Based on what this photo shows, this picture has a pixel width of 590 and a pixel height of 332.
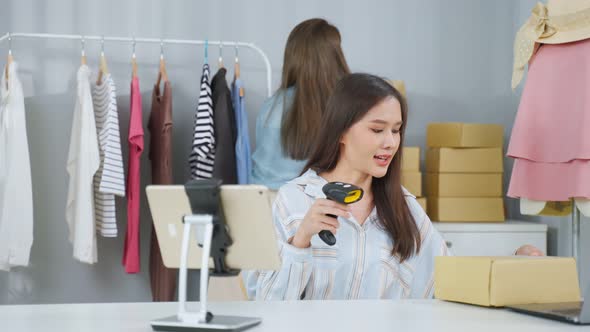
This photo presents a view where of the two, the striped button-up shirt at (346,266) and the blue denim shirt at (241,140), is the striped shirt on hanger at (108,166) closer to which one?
the blue denim shirt at (241,140)

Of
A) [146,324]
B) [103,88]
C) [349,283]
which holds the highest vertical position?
[103,88]

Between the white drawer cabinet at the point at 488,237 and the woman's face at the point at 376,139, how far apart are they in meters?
1.73

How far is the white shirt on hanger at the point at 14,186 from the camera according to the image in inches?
148

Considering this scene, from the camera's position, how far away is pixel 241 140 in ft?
13.1

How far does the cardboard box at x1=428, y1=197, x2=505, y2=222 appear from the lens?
403 cm

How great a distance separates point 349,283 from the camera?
86.9 inches

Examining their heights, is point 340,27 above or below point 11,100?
above

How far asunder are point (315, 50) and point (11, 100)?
1.48 metres

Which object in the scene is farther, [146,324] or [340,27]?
[340,27]

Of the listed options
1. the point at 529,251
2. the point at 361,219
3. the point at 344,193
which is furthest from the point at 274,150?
the point at 344,193

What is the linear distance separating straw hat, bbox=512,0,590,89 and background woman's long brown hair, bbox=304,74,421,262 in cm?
97

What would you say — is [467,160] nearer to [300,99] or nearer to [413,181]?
[413,181]

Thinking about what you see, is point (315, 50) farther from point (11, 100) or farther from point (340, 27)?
point (11, 100)

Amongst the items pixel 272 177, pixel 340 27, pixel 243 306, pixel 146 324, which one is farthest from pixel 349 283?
pixel 340 27
